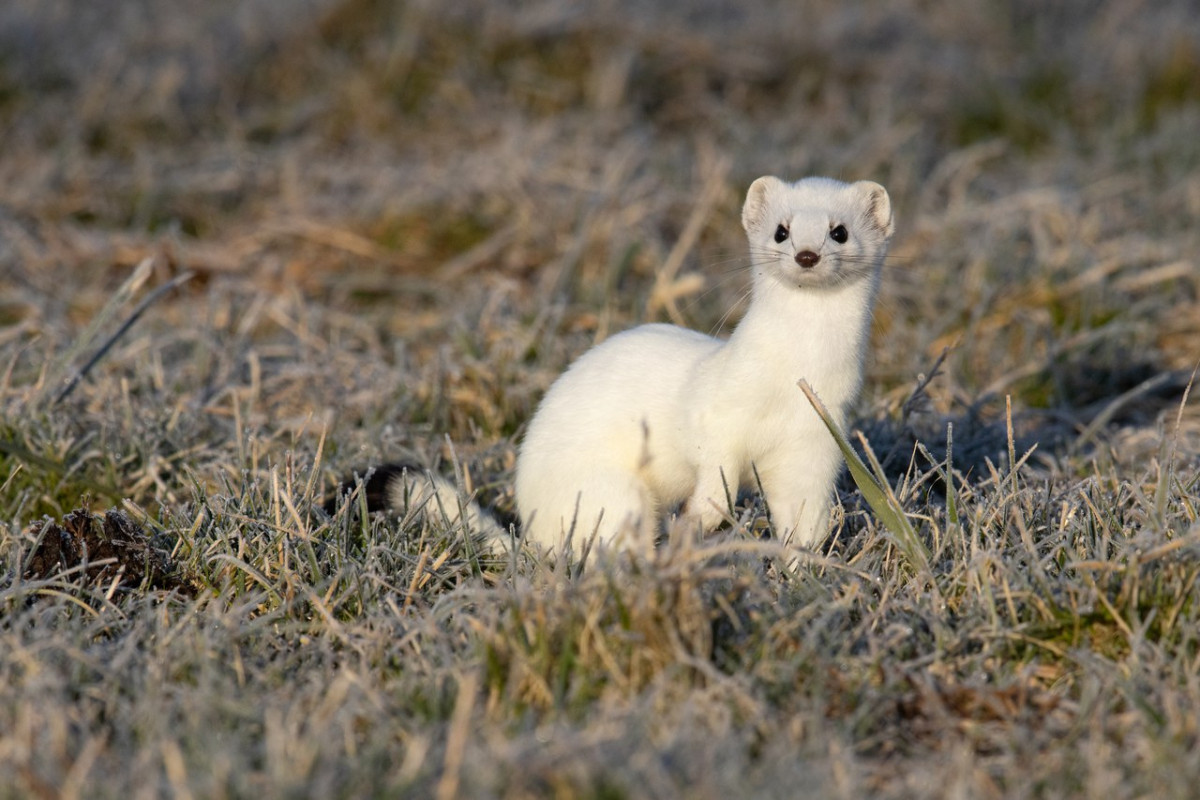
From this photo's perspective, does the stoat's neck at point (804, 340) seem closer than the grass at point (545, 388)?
No

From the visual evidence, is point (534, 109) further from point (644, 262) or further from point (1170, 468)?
point (1170, 468)

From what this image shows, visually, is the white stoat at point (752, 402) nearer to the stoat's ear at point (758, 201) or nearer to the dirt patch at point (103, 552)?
the stoat's ear at point (758, 201)

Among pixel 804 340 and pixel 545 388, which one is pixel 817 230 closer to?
pixel 804 340

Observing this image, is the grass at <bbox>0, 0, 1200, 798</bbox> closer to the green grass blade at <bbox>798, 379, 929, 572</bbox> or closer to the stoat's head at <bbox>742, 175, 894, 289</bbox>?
the green grass blade at <bbox>798, 379, 929, 572</bbox>

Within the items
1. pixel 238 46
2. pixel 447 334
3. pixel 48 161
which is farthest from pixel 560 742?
pixel 238 46

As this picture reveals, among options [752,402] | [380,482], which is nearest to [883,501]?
[752,402]

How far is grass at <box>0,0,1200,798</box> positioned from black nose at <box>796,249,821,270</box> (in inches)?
20.1

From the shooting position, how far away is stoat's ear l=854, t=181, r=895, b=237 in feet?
10.6

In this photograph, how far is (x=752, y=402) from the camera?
3.11 metres

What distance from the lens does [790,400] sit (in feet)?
10.2

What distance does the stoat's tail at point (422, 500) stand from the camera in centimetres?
329

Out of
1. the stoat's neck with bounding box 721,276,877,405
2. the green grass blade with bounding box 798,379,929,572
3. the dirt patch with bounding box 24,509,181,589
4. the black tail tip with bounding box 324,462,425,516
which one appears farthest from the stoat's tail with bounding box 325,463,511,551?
the green grass blade with bounding box 798,379,929,572

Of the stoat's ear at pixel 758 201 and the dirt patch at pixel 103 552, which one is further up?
the stoat's ear at pixel 758 201

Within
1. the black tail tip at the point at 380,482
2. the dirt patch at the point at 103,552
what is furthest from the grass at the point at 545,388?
the black tail tip at the point at 380,482
